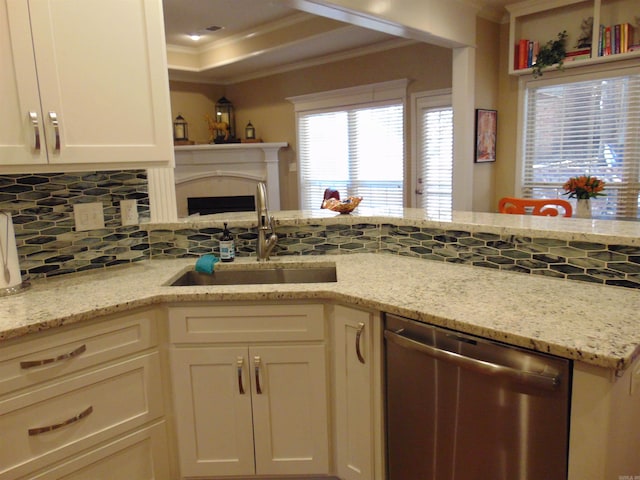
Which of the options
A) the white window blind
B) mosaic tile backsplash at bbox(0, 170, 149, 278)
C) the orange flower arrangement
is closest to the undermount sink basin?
mosaic tile backsplash at bbox(0, 170, 149, 278)

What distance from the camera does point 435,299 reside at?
1.52 meters

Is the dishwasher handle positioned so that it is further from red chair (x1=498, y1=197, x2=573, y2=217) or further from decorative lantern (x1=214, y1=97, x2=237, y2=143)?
decorative lantern (x1=214, y1=97, x2=237, y2=143)

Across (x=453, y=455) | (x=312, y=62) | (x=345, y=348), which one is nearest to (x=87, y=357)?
(x=345, y=348)

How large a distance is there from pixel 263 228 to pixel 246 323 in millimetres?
545

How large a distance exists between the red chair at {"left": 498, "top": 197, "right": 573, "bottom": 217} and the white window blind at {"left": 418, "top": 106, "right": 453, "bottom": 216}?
0.85 metres

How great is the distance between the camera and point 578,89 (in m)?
4.12

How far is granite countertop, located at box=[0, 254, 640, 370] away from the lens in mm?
1200

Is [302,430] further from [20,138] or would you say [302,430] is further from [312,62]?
[312,62]

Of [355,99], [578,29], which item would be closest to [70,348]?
[578,29]

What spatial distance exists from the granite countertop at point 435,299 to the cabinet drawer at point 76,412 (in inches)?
8.5

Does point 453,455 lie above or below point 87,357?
below

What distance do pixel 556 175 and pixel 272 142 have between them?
3.59 meters

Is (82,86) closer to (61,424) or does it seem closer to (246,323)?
(246,323)

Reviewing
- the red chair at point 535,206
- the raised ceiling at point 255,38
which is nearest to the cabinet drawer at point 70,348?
the red chair at point 535,206
